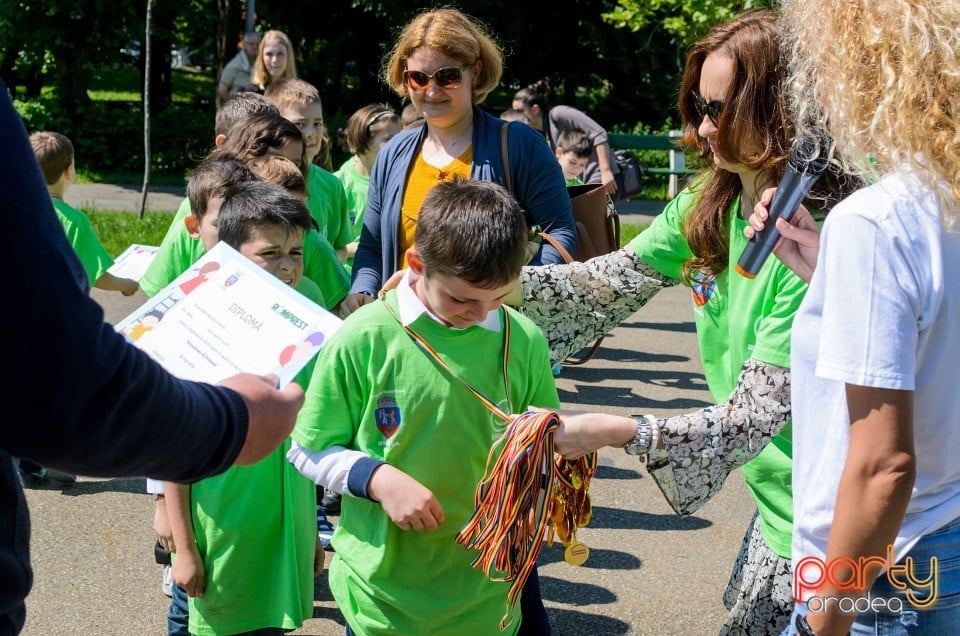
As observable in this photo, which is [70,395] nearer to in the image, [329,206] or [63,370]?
[63,370]

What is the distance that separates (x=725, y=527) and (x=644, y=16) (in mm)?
15120

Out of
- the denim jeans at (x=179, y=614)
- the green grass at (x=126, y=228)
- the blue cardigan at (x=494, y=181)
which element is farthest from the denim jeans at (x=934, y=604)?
the green grass at (x=126, y=228)

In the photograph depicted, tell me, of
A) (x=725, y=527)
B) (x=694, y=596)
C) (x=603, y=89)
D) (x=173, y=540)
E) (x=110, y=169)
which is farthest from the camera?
(x=603, y=89)

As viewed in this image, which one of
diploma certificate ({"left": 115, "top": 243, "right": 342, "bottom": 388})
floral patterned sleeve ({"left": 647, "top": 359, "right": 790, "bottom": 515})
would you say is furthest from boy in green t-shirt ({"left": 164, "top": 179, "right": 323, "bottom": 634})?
floral patterned sleeve ({"left": 647, "top": 359, "right": 790, "bottom": 515})

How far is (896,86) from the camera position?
1.74 metres

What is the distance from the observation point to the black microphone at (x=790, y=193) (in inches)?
87.0

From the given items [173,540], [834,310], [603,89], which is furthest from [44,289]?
[603,89]

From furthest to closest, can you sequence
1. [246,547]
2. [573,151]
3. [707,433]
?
[573,151] → [246,547] → [707,433]

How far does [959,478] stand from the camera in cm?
187

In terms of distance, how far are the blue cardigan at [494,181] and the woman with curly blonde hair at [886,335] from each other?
229cm

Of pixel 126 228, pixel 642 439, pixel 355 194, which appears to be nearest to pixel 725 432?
pixel 642 439

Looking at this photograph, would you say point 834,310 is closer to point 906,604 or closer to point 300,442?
point 906,604

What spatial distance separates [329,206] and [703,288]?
2.83m

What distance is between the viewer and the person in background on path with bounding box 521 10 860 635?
8.35ft
